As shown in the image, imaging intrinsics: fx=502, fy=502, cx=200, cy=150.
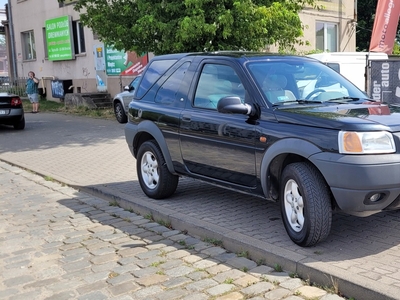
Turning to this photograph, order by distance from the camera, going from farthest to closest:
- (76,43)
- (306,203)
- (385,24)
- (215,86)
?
(76,43)
(385,24)
(215,86)
(306,203)

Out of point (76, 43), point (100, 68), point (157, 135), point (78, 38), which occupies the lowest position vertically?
point (157, 135)

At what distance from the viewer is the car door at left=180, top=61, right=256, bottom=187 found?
16.5ft

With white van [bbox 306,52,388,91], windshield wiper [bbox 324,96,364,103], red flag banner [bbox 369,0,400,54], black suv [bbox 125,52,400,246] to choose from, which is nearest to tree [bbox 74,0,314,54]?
white van [bbox 306,52,388,91]

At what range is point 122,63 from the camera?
21.2 metres

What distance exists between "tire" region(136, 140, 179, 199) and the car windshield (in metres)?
1.81

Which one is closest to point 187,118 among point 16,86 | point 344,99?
point 344,99

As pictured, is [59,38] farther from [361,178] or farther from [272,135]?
[361,178]

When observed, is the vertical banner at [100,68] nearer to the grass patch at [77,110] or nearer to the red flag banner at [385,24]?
the grass patch at [77,110]

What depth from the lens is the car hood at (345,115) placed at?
4.14 metres

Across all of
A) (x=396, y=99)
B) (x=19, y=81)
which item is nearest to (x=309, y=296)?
(x=396, y=99)

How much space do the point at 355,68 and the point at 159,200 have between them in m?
9.31

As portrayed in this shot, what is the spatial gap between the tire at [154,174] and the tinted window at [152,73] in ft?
2.49

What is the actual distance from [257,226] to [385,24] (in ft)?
51.6

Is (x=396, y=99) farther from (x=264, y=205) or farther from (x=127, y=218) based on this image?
(x=127, y=218)
